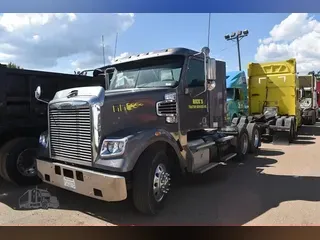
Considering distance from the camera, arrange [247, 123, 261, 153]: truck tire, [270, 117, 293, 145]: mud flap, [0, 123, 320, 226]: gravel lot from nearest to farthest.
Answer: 1. [0, 123, 320, 226]: gravel lot
2. [247, 123, 261, 153]: truck tire
3. [270, 117, 293, 145]: mud flap

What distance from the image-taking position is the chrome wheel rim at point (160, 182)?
415cm

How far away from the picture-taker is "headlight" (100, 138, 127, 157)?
374 cm

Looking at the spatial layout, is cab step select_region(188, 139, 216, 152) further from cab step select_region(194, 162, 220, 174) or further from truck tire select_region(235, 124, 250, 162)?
truck tire select_region(235, 124, 250, 162)

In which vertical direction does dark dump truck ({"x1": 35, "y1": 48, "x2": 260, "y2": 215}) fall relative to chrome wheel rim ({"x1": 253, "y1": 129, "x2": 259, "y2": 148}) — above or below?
above

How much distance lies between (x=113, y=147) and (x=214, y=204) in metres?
1.87

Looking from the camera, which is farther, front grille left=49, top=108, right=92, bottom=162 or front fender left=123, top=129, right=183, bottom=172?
front grille left=49, top=108, right=92, bottom=162

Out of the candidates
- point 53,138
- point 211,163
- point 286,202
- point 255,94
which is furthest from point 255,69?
point 53,138

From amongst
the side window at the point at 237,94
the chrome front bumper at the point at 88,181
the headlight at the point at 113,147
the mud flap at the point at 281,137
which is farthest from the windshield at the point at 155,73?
the side window at the point at 237,94

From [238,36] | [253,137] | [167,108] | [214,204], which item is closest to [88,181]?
[167,108]

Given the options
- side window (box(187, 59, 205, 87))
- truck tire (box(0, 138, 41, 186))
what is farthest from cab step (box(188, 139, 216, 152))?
truck tire (box(0, 138, 41, 186))

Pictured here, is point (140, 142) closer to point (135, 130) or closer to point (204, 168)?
point (135, 130)

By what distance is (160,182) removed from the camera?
166 inches

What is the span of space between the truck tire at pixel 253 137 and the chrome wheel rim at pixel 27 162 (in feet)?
18.9

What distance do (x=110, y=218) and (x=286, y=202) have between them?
2657 millimetres
